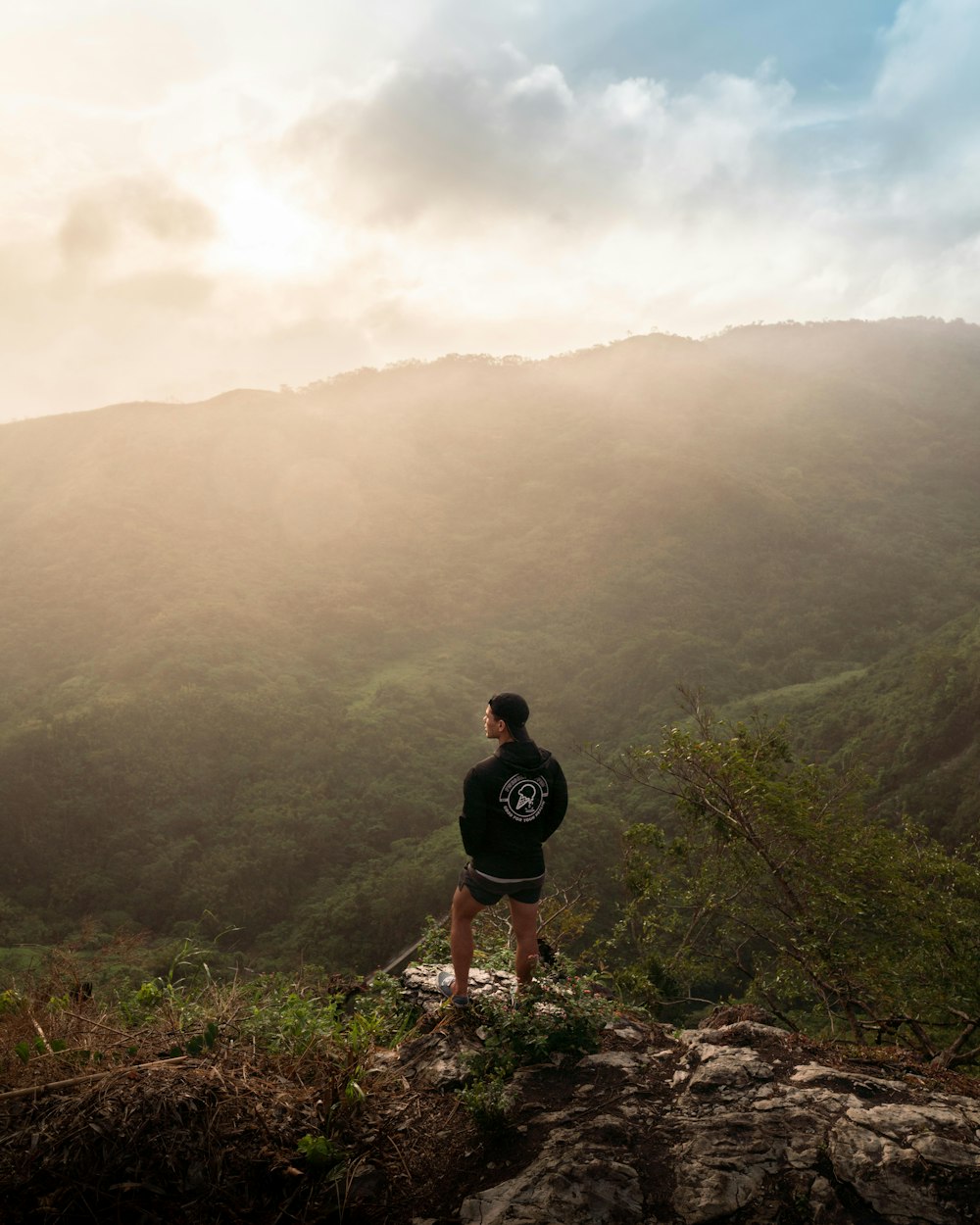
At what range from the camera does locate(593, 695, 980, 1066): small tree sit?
7.10m

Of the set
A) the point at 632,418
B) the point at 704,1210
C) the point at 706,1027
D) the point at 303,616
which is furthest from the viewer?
the point at 632,418

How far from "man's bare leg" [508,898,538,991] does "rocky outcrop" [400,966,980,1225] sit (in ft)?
1.53

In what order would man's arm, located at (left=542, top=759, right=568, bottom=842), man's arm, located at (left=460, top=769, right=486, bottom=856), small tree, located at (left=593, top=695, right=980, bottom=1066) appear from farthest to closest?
small tree, located at (left=593, top=695, right=980, bottom=1066), man's arm, located at (left=542, top=759, right=568, bottom=842), man's arm, located at (left=460, top=769, right=486, bottom=856)

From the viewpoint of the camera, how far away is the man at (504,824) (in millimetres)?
4078

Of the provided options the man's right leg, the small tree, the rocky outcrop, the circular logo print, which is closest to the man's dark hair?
the circular logo print

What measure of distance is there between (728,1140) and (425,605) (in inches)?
1657

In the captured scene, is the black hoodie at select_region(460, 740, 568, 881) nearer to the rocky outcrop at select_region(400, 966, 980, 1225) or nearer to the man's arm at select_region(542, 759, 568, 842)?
the man's arm at select_region(542, 759, 568, 842)

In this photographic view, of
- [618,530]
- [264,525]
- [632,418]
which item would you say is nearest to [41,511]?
[264,525]

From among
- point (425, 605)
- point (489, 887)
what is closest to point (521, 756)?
point (489, 887)

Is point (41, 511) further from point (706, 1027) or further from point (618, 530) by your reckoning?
point (706, 1027)

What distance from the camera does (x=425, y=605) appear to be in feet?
147

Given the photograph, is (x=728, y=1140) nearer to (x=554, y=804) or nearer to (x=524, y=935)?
(x=524, y=935)

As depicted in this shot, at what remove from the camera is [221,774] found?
27.5 m

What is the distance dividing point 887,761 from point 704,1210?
24713mm
